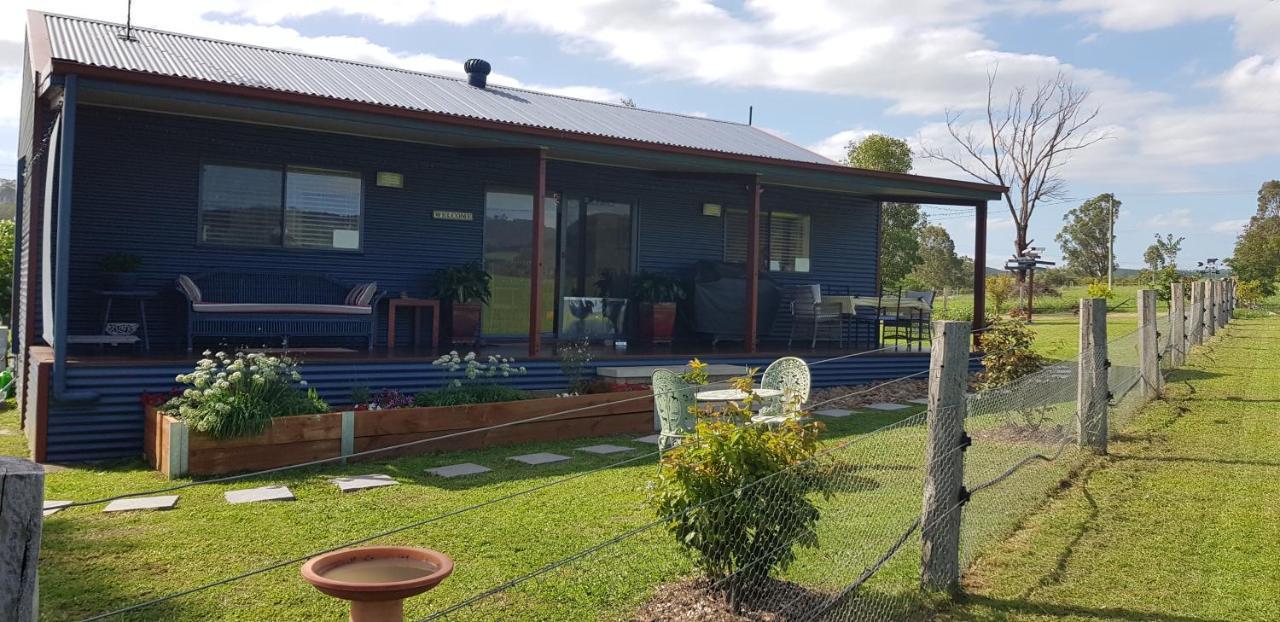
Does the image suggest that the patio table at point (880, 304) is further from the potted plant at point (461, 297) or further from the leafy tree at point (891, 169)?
the leafy tree at point (891, 169)

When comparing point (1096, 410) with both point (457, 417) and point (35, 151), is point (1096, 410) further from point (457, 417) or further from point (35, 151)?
point (35, 151)

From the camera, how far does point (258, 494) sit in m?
5.69

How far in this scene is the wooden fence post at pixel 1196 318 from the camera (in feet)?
49.5

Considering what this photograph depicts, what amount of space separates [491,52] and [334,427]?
8.47 m

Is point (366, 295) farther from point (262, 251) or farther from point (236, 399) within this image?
point (236, 399)

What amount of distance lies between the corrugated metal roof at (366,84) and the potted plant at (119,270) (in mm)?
1646

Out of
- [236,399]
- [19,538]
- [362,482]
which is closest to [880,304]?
[362,482]

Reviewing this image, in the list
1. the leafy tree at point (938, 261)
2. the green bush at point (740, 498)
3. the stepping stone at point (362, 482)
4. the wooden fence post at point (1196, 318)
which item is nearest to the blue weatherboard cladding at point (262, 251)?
the stepping stone at point (362, 482)

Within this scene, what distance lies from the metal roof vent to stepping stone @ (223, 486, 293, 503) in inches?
332

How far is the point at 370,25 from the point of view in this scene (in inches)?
498

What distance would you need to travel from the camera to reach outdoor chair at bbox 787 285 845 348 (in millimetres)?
12250

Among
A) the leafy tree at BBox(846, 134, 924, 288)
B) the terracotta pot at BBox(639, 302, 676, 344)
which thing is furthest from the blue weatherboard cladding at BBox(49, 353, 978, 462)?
the leafy tree at BBox(846, 134, 924, 288)

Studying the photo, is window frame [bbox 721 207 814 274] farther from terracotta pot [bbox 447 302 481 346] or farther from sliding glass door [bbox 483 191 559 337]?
terracotta pot [bbox 447 302 481 346]

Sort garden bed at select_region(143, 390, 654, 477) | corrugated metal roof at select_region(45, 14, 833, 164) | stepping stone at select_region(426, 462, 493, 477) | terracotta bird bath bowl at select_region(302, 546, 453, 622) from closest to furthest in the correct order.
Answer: terracotta bird bath bowl at select_region(302, 546, 453, 622)
garden bed at select_region(143, 390, 654, 477)
stepping stone at select_region(426, 462, 493, 477)
corrugated metal roof at select_region(45, 14, 833, 164)
